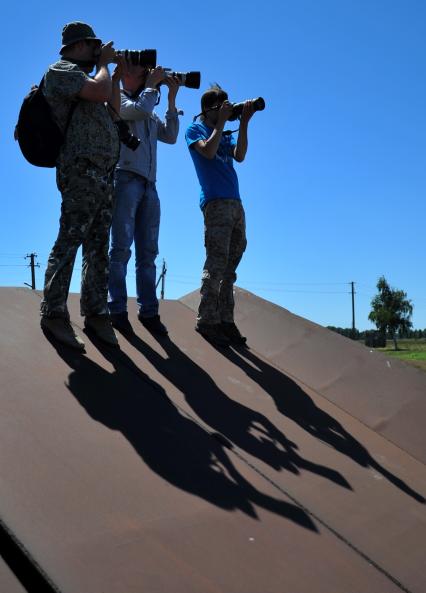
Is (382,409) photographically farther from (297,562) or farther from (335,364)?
(297,562)

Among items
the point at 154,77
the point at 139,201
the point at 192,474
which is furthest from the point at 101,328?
the point at 154,77

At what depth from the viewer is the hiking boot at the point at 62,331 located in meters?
2.70

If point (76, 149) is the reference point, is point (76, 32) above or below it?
above

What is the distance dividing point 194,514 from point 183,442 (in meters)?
0.46

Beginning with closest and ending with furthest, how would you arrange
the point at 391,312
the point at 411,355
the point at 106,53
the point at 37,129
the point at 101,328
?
the point at 37,129
the point at 106,53
the point at 101,328
the point at 411,355
the point at 391,312

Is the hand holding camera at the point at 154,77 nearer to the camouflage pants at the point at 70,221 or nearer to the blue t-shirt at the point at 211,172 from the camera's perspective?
the blue t-shirt at the point at 211,172

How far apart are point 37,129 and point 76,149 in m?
0.20

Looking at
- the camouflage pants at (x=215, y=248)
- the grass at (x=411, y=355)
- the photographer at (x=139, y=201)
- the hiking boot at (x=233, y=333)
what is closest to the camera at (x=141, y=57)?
the photographer at (x=139, y=201)

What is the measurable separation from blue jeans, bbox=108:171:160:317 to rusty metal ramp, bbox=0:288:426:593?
28 centimetres

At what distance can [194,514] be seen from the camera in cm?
172

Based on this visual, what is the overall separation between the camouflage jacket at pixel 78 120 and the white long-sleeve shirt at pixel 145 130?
474 mm

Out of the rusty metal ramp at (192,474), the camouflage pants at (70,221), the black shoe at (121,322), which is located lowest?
the rusty metal ramp at (192,474)

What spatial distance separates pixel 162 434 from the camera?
7.13ft

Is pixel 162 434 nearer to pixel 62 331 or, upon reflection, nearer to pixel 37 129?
pixel 62 331
